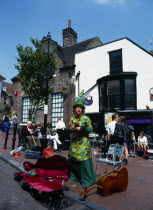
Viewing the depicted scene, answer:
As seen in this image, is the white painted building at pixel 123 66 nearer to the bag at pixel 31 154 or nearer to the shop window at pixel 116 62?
the shop window at pixel 116 62

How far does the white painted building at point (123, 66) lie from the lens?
1370cm

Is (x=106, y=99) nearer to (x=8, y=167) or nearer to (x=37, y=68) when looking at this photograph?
(x=37, y=68)

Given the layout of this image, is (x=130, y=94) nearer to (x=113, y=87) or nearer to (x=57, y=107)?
(x=113, y=87)

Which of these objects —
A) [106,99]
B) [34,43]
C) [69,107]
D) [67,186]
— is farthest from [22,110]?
[67,186]

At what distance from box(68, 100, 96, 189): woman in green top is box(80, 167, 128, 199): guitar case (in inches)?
10.1

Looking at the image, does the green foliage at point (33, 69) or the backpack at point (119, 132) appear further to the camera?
the green foliage at point (33, 69)

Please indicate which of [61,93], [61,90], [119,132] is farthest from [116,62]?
[119,132]

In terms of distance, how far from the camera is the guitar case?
361 cm

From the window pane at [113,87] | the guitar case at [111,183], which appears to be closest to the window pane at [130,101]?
the window pane at [113,87]

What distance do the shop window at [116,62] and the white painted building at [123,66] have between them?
233mm

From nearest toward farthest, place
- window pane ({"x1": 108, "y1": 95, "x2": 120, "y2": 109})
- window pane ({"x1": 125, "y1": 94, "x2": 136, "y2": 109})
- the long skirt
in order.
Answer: the long skirt → window pane ({"x1": 125, "y1": 94, "x2": 136, "y2": 109}) → window pane ({"x1": 108, "y1": 95, "x2": 120, "y2": 109})

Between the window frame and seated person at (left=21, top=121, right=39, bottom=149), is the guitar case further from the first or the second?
the window frame

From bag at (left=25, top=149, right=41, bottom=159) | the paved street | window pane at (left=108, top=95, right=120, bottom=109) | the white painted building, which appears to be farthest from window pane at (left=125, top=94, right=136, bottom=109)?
the paved street

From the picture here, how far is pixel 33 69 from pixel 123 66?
7071 millimetres
